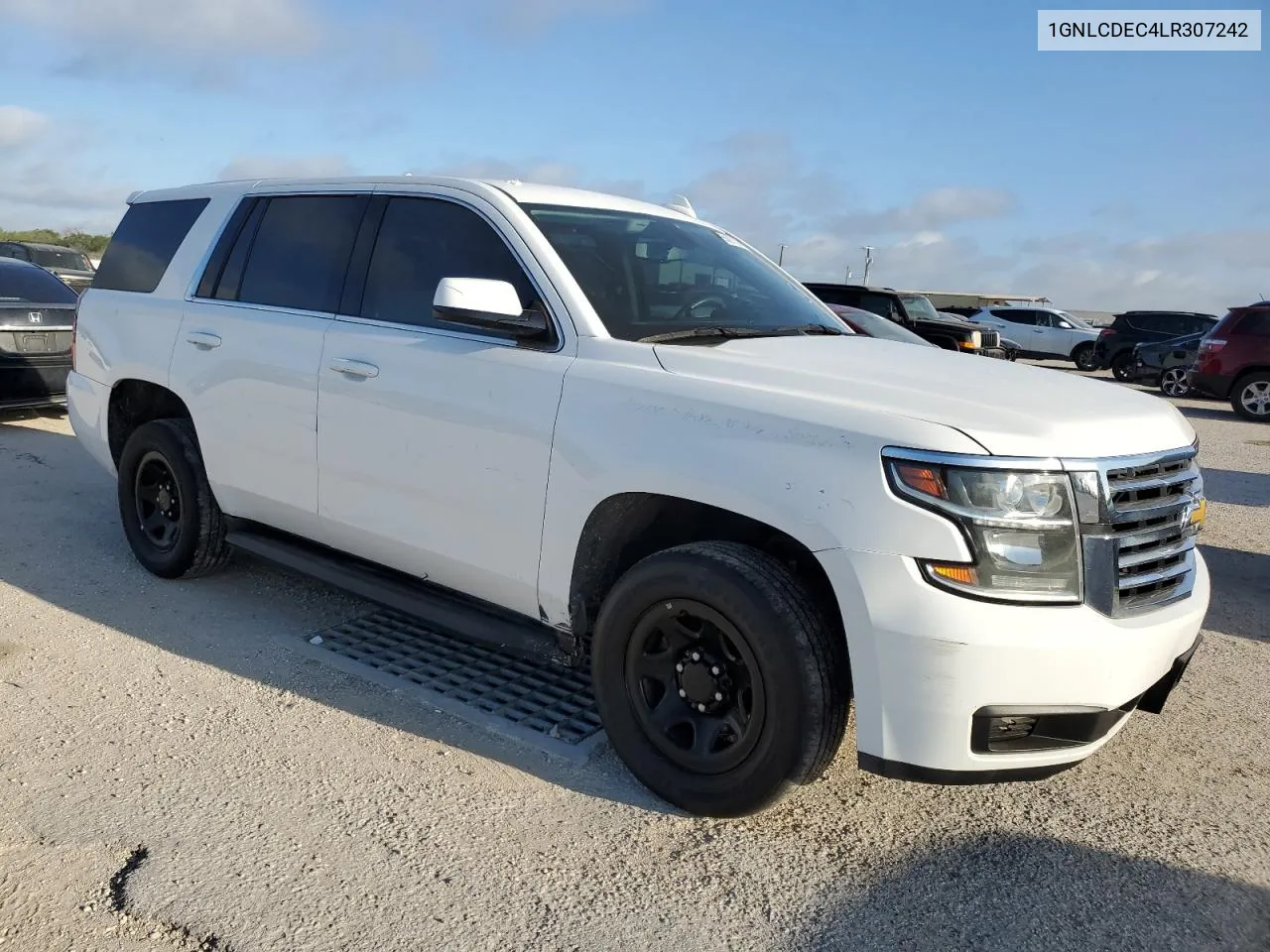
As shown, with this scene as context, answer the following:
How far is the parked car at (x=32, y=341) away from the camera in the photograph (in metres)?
8.91

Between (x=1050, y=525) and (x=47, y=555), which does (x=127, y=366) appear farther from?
(x=1050, y=525)

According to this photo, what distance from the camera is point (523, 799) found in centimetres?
329

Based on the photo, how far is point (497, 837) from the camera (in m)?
3.08

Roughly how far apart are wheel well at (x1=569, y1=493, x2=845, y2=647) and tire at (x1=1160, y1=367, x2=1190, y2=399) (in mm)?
19058

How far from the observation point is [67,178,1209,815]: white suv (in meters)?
2.72

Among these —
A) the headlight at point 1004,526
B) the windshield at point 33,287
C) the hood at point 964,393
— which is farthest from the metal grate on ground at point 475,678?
the windshield at point 33,287

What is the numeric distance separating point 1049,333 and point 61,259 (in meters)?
23.2

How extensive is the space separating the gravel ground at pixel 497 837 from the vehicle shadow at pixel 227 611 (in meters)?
0.02

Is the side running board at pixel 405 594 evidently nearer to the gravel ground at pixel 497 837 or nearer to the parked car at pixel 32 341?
the gravel ground at pixel 497 837

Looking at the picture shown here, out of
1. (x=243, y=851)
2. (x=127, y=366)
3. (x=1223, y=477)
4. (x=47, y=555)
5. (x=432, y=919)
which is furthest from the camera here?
(x=1223, y=477)

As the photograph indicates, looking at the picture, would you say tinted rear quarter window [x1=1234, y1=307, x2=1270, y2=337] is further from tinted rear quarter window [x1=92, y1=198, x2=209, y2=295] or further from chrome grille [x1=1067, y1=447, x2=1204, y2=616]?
tinted rear quarter window [x1=92, y1=198, x2=209, y2=295]

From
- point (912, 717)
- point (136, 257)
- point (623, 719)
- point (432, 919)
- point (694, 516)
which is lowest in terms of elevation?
point (432, 919)

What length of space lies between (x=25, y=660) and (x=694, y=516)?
286cm

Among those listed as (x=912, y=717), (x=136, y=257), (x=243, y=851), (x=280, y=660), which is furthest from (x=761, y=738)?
(x=136, y=257)
